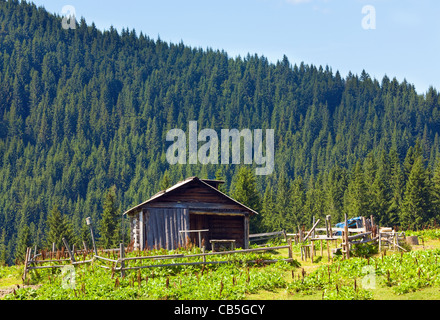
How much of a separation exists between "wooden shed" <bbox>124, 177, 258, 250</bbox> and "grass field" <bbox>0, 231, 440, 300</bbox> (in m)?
9.90

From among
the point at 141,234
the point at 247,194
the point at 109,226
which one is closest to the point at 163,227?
the point at 141,234

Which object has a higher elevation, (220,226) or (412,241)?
(220,226)

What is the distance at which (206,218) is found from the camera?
4153 cm

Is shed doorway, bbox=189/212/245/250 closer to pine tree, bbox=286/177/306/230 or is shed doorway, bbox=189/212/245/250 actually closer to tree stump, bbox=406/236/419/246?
tree stump, bbox=406/236/419/246

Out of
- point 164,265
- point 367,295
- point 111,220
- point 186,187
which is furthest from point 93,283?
point 111,220

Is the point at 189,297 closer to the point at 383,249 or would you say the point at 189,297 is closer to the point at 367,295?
the point at 367,295

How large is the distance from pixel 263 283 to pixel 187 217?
14955 mm

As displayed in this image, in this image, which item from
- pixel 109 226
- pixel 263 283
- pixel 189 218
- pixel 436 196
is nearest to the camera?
pixel 263 283

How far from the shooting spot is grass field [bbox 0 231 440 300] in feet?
75.6

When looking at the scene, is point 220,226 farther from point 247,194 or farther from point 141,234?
point 247,194

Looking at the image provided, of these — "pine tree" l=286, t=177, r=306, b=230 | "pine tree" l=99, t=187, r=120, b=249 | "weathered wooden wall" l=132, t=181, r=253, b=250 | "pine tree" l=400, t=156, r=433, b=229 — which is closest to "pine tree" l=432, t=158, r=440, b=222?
"pine tree" l=400, t=156, r=433, b=229

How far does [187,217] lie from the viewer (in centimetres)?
3975

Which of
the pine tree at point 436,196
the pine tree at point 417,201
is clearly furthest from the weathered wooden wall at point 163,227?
the pine tree at point 436,196

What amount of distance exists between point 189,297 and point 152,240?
16.5 m
